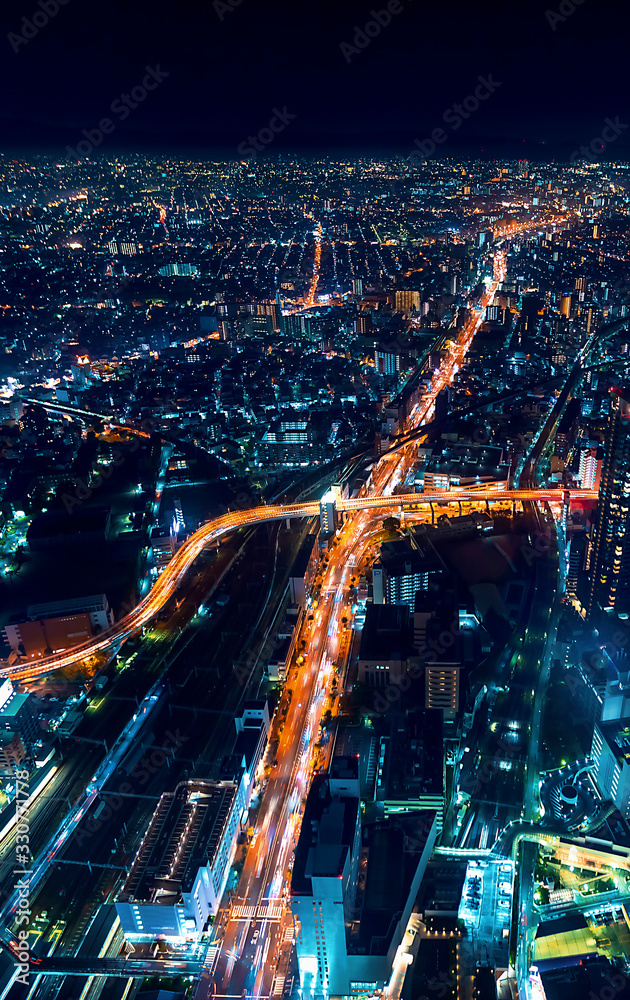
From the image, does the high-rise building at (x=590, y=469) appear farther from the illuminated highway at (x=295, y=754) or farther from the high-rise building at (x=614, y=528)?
the high-rise building at (x=614, y=528)

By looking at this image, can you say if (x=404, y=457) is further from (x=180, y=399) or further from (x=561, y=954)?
(x=561, y=954)

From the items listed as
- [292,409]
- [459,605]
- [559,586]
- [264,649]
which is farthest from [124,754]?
[292,409]

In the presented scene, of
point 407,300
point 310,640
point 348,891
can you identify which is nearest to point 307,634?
point 310,640

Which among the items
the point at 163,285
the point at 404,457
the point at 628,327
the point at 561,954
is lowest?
the point at 561,954

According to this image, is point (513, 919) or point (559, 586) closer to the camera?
point (513, 919)

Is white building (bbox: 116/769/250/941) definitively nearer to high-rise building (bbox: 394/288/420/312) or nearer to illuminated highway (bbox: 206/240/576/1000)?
illuminated highway (bbox: 206/240/576/1000)

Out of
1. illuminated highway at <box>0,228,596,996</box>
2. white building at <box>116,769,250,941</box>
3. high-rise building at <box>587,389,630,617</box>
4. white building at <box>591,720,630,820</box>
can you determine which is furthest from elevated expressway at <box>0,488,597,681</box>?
white building at <box>591,720,630,820</box>

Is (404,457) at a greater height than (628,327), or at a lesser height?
lesser
